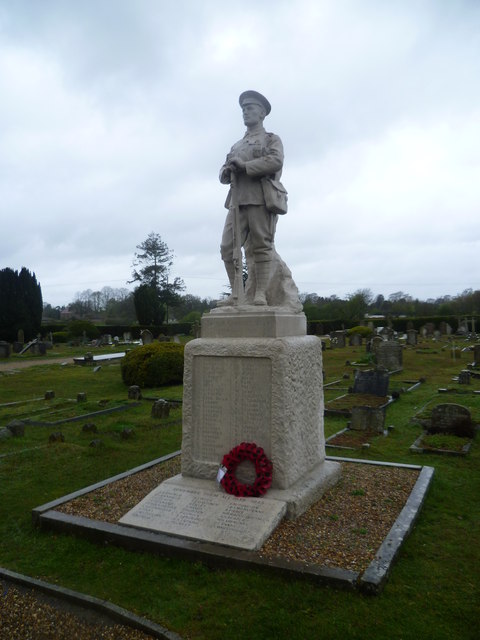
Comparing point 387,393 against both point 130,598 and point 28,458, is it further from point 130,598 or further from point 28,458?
point 130,598

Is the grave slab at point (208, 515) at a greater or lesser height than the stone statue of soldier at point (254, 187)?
lesser

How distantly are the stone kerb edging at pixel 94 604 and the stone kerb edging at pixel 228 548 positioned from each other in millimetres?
661

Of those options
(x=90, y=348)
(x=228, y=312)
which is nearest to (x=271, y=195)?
(x=228, y=312)

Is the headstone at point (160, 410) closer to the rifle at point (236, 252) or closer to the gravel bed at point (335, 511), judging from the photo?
the gravel bed at point (335, 511)

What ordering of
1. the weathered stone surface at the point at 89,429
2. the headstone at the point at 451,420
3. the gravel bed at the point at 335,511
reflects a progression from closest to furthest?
the gravel bed at the point at 335,511
the headstone at the point at 451,420
the weathered stone surface at the point at 89,429

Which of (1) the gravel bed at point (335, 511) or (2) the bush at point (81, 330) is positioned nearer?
(1) the gravel bed at point (335, 511)

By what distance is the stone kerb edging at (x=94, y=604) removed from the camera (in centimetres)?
310

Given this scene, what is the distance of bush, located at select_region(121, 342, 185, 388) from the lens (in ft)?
48.8

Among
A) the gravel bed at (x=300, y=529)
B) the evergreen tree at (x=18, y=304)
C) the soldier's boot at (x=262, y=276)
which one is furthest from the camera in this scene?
the evergreen tree at (x=18, y=304)

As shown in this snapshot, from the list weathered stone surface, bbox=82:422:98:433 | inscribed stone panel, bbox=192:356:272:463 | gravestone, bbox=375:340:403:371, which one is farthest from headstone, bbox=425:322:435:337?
inscribed stone panel, bbox=192:356:272:463

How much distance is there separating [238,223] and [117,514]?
3.37 meters

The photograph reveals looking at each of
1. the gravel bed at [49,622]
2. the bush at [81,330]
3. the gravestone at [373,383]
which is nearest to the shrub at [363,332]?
the gravestone at [373,383]

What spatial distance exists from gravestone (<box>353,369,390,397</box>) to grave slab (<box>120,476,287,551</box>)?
307 inches

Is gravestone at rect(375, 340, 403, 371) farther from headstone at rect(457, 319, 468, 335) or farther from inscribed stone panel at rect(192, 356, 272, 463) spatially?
headstone at rect(457, 319, 468, 335)
